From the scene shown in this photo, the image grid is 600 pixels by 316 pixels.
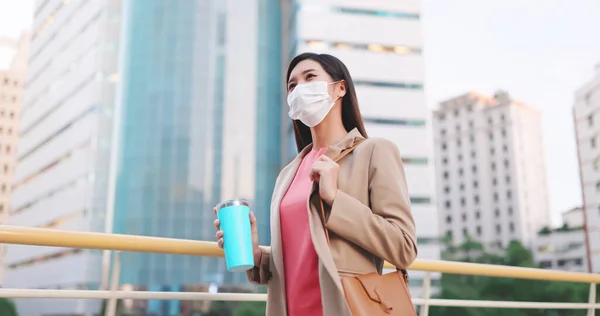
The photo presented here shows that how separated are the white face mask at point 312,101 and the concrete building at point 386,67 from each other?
30.5m

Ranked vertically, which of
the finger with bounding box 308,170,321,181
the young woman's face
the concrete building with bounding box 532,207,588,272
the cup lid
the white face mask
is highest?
the concrete building with bounding box 532,207,588,272

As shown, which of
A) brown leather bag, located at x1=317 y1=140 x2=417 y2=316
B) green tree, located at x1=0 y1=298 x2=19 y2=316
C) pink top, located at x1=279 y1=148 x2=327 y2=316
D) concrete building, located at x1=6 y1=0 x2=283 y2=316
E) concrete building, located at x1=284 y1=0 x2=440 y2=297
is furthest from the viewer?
concrete building, located at x1=284 y1=0 x2=440 y2=297

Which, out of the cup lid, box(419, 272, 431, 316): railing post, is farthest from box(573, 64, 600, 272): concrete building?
the cup lid

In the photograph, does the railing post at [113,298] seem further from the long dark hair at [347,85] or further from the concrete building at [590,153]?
the concrete building at [590,153]

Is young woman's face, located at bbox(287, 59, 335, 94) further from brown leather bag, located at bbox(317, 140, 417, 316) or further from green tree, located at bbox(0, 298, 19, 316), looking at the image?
green tree, located at bbox(0, 298, 19, 316)

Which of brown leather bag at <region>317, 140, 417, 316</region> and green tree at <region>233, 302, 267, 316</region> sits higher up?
brown leather bag at <region>317, 140, 417, 316</region>

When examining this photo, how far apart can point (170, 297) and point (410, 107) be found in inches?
1329

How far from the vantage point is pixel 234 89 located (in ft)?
105

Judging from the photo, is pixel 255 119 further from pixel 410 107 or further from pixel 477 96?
pixel 477 96

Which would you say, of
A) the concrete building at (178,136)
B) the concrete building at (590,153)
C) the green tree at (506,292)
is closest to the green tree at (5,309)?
the concrete building at (178,136)

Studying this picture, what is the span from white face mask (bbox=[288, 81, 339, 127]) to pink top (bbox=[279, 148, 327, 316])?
0.16 metres

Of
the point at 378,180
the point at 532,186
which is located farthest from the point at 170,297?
the point at 532,186

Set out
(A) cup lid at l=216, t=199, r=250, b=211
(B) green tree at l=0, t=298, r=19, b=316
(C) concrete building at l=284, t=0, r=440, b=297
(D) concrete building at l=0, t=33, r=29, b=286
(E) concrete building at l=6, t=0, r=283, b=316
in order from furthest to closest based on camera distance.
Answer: (D) concrete building at l=0, t=33, r=29, b=286 < (C) concrete building at l=284, t=0, r=440, b=297 < (E) concrete building at l=6, t=0, r=283, b=316 < (B) green tree at l=0, t=298, r=19, b=316 < (A) cup lid at l=216, t=199, r=250, b=211

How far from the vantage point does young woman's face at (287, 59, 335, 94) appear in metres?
1.61
